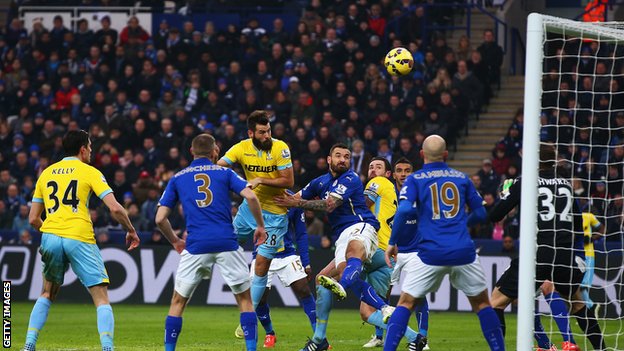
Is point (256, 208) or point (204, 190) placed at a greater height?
point (204, 190)

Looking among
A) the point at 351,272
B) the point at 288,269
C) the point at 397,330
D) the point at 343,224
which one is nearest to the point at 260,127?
the point at 343,224

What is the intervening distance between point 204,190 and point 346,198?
255 centimetres

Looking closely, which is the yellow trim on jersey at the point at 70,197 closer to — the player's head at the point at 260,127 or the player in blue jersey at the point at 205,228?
the player in blue jersey at the point at 205,228

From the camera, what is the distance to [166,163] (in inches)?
929

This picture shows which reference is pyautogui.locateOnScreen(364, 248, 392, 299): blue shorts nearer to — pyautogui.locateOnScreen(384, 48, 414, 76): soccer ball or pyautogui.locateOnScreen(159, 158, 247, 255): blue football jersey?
pyautogui.locateOnScreen(159, 158, 247, 255): blue football jersey

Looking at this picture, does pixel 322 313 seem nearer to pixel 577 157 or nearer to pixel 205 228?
pixel 205 228

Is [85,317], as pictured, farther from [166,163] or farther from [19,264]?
[166,163]

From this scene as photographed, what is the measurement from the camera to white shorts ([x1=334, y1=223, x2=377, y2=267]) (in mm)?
12516

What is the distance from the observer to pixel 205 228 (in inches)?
412

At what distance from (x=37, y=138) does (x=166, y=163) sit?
4.03 m

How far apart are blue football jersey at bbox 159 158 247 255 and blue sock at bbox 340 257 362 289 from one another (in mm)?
1914

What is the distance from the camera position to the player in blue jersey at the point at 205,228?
1045 cm

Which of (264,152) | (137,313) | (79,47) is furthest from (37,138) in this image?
(264,152)

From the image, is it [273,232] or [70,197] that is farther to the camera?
[273,232]
